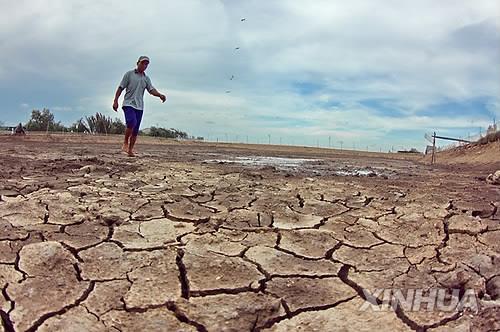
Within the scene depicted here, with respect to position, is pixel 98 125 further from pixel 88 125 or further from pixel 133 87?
pixel 133 87

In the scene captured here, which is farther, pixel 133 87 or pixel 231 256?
pixel 133 87

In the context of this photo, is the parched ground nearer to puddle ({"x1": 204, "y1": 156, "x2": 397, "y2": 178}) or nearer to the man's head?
puddle ({"x1": 204, "y1": 156, "x2": 397, "y2": 178})

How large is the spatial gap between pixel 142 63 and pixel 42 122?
93.8 ft

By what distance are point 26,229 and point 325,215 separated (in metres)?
2.01

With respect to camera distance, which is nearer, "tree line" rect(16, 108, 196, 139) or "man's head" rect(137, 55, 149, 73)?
"man's head" rect(137, 55, 149, 73)

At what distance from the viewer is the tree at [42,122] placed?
1167 inches

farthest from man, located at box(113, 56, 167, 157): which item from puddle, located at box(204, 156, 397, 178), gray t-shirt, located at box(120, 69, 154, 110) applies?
puddle, located at box(204, 156, 397, 178)

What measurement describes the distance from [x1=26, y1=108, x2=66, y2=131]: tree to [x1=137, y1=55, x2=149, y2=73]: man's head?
84.6 ft

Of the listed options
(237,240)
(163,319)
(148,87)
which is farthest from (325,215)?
(148,87)

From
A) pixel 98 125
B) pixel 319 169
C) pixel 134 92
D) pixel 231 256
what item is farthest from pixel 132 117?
pixel 98 125

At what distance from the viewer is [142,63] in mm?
6000

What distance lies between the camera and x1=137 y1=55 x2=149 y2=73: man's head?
5980mm

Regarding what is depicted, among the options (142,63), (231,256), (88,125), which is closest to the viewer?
(231,256)

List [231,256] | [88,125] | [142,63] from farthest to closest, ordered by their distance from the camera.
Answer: [88,125], [142,63], [231,256]
